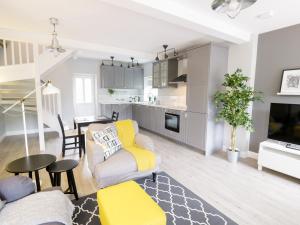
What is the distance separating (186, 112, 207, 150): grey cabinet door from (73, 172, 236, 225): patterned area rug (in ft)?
4.98

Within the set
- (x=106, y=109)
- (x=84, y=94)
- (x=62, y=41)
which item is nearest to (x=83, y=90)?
(x=84, y=94)

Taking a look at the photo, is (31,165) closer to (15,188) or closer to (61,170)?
(61,170)

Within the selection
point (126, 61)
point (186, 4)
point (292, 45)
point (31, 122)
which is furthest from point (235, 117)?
point (31, 122)

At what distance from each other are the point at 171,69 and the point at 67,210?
4.27m

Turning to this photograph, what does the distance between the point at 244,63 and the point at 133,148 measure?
2883 mm

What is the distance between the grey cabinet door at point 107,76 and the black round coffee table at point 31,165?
16.0ft

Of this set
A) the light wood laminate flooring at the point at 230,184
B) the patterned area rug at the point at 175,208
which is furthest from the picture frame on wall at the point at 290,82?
the patterned area rug at the point at 175,208

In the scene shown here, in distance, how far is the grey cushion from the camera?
1447 mm

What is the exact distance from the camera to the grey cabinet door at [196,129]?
3777 mm

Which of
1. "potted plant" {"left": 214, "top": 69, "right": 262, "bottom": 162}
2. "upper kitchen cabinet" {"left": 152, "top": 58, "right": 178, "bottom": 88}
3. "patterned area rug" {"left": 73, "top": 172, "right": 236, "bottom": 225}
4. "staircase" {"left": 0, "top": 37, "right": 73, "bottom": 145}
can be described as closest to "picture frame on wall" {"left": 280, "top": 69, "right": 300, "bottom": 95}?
Answer: "potted plant" {"left": 214, "top": 69, "right": 262, "bottom": 162}

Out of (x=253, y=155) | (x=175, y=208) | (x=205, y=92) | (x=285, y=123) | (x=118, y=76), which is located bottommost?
(x=175, y=208)

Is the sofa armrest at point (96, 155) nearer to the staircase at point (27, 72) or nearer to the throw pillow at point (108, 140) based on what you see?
the throw pillow at point (108, 140)

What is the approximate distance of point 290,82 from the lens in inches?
115

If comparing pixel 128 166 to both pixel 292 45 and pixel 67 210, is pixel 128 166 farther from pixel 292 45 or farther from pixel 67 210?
pixel 292 45
